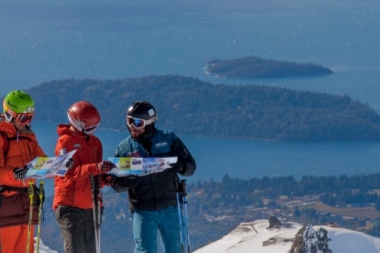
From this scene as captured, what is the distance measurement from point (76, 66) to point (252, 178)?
71.2 m

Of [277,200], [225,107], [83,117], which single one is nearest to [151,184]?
[83,117]

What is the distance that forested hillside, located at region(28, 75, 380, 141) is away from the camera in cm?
13888

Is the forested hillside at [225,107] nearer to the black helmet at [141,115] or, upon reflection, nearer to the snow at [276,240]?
the snow at [276,240]

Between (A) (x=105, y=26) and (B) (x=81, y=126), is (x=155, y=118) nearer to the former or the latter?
(B) (x=81, y=126)

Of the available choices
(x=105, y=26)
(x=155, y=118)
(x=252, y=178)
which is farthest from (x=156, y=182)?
(x=105, y=26)

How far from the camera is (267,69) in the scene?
166 meters

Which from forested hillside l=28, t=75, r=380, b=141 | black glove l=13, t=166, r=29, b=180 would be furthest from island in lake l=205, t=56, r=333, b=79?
black glove l=13, t=166, r=29, b=180

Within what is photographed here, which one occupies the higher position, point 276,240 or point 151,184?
point 151,184

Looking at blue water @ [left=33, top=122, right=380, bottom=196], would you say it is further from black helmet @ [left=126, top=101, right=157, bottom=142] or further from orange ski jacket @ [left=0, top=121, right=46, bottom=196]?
orange ski jacket @ [left=0, top=121, right=46, bottom=196]

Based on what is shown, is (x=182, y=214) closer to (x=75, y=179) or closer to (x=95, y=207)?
(x=95, y=207)

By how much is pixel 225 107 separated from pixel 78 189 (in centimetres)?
14973

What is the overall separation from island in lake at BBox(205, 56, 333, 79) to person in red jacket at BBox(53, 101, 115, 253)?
520 ft

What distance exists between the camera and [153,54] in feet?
597

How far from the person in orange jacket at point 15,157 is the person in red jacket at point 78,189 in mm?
253
